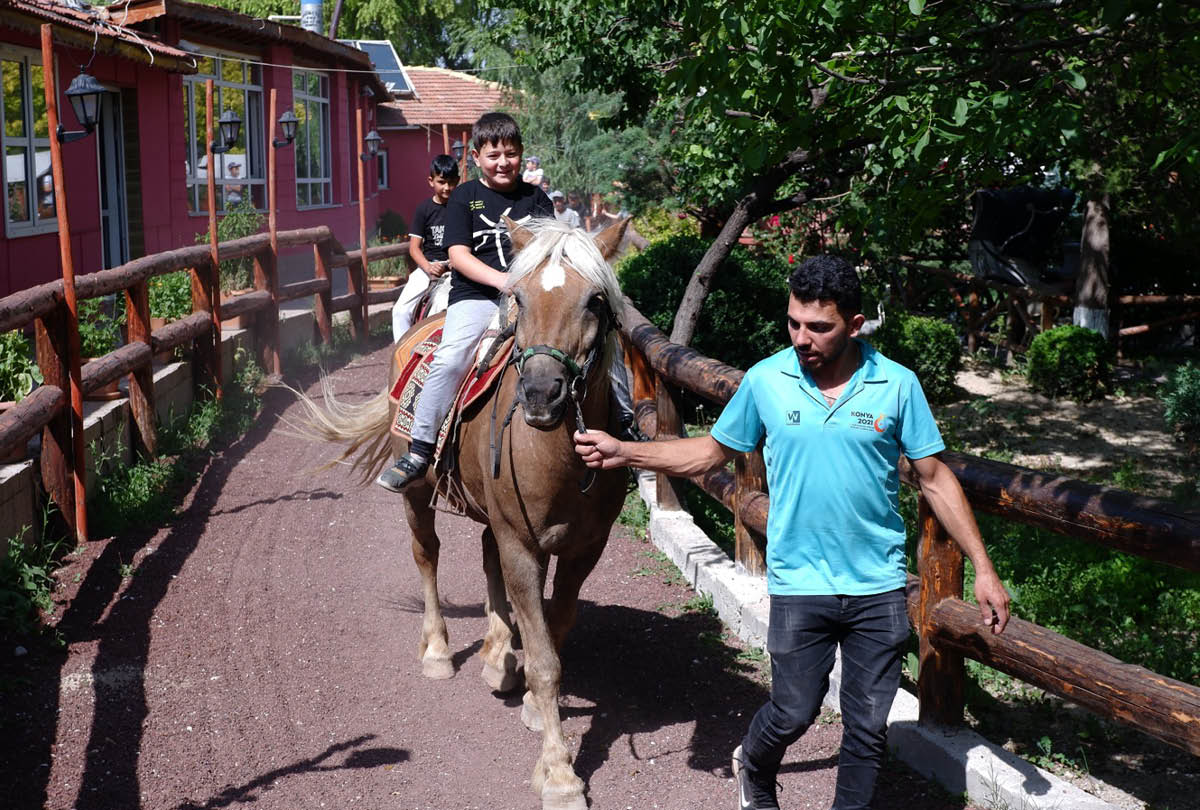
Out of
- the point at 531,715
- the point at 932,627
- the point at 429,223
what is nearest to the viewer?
the point at 932,627

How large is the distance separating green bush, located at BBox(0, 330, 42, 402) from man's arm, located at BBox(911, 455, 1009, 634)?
20.0 feet

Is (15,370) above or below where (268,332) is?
above

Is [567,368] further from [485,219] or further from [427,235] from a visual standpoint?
[427,235]

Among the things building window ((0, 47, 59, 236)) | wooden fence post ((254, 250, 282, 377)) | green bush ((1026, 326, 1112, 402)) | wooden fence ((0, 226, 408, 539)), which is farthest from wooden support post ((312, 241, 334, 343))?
green bush ((1026, 326, 1112, 402))

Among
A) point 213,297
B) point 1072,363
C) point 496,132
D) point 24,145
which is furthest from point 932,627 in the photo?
point 24,145

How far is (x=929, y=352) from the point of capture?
1340 cm

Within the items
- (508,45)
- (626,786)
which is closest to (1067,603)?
(626,786)

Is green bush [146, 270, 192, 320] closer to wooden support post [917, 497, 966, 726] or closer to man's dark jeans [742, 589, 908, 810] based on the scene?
wooden support post [917, 497, 966, 726]

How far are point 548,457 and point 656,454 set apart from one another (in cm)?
69

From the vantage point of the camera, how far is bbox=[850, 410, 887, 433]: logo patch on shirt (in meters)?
3.54

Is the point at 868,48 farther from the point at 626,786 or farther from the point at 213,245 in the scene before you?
the point at 213,245

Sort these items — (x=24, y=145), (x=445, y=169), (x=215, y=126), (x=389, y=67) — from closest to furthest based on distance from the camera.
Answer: (x=445, y=169) < (x=24, y=145) < (x=215, y=126) < (x=389, y=67)

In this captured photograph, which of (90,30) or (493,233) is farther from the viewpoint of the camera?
(90,30)

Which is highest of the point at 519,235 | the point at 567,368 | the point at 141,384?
the point at 519,235
